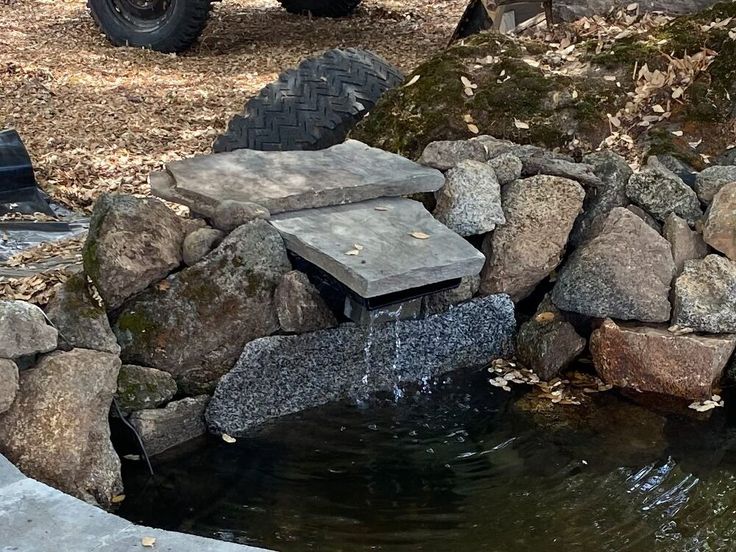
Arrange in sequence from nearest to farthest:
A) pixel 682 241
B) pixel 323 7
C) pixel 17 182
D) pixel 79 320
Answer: pixel 79 320
pixel 682 241
pixel 17 182
pixel 323 7

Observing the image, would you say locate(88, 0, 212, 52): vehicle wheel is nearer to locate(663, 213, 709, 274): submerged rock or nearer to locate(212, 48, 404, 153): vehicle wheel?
locate(212, 48, 404, 153): vehicle wheel

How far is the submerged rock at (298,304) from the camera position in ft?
11.6

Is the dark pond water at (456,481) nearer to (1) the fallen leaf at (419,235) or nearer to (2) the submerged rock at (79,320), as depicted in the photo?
(2) the submerged rock at (79,320)

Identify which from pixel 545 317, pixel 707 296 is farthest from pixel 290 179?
pixel 707 296

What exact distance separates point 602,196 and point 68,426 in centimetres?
239

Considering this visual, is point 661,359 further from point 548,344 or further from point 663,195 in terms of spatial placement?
point 663,195

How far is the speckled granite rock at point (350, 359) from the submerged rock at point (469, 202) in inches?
12.4

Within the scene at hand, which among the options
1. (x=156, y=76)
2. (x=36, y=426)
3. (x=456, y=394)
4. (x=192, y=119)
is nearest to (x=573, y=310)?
(x=456, y=394)

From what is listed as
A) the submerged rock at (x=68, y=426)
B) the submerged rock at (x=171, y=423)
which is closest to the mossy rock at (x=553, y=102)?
the submerged rock at (x=171, y=423)

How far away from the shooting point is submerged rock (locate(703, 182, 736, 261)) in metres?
3.94

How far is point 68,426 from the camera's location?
303 centimetres

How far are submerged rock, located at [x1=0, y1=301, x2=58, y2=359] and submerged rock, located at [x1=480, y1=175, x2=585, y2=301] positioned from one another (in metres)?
1.80

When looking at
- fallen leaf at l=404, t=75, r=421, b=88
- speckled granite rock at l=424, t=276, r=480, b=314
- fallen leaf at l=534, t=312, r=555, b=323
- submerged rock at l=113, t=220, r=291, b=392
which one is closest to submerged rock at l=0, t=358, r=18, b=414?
submerged rock at l=113, t=220, r=291, b=392

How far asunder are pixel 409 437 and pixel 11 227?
193 cm
